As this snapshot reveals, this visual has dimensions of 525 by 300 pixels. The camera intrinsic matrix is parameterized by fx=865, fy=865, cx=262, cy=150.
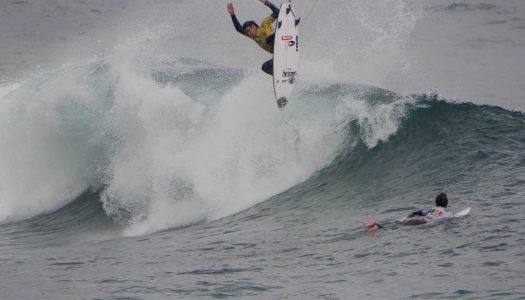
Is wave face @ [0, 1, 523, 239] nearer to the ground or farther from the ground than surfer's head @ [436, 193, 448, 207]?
farther from the ground

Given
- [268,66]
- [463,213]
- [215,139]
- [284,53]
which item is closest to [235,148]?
[215,139]

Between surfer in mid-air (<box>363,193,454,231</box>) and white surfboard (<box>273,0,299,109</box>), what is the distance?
4.07 metres

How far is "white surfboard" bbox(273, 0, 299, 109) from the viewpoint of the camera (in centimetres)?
1530

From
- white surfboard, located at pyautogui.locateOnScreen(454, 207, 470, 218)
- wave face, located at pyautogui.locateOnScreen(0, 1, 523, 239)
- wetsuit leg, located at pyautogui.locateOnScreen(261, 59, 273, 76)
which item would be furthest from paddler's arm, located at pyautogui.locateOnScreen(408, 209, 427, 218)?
wetsuit leg, located at pyautogui.locateOnScreen(261, 59, 273, 76)

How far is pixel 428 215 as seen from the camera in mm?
11906

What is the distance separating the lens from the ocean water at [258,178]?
1064 centimetres

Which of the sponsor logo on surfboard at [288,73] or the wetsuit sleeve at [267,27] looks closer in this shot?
the wetsuit sleeve at [267,27]

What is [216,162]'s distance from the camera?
53.4ft

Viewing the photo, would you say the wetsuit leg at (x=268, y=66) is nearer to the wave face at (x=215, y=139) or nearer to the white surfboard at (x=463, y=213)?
the wave face at (x=215, y=139)

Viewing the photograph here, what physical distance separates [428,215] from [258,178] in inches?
184

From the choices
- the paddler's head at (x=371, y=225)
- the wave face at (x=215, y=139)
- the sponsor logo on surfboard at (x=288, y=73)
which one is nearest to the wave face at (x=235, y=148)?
the wave face at (x=215, y=139)

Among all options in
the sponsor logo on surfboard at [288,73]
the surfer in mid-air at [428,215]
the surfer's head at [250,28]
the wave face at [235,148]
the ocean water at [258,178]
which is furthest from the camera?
the sponsor logo on surfboard at [288,73]

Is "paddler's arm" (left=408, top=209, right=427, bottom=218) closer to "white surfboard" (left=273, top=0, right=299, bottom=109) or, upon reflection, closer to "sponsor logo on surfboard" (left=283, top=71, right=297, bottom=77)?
"white surfboard" (left=273, top=0, right=299, bottom=109)

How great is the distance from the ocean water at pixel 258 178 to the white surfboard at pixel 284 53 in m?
1.23
